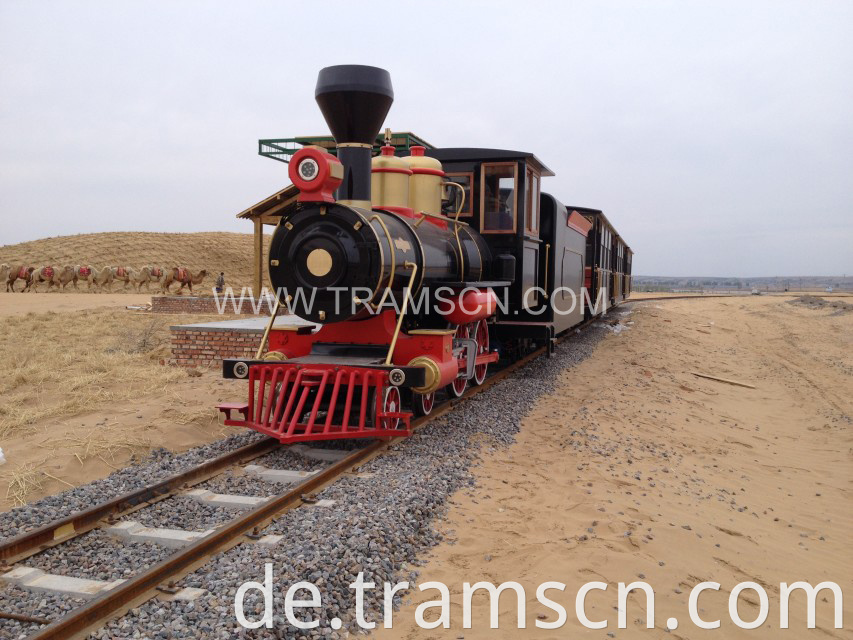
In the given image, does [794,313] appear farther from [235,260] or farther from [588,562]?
[235,260]

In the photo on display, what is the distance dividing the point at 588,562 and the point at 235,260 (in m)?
49.3

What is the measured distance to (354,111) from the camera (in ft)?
21.6

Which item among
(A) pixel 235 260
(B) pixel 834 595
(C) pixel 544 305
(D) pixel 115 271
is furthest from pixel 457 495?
(A) pixel 235 260

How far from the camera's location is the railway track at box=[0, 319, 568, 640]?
114 inches

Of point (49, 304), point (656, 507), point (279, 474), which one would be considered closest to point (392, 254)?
point (279, 474)

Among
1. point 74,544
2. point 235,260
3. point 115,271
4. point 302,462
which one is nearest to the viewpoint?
point 74,544

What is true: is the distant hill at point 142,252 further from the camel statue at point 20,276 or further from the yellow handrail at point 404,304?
the yellow handrail at point 404,304

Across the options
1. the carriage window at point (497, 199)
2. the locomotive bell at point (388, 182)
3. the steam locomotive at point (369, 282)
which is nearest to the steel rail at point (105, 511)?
the steam locomotive at point (369, 282)

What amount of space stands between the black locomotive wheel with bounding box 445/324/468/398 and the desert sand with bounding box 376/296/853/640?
3.03 feet

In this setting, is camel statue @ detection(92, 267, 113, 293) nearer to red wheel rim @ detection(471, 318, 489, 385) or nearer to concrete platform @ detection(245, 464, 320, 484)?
red wheel rim @ detection(471, 318, 489, 385)

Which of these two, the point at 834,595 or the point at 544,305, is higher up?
the point at 544,305

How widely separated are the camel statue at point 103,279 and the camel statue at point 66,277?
89 cm

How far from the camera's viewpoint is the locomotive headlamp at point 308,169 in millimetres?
5910

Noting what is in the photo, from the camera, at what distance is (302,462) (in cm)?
551
